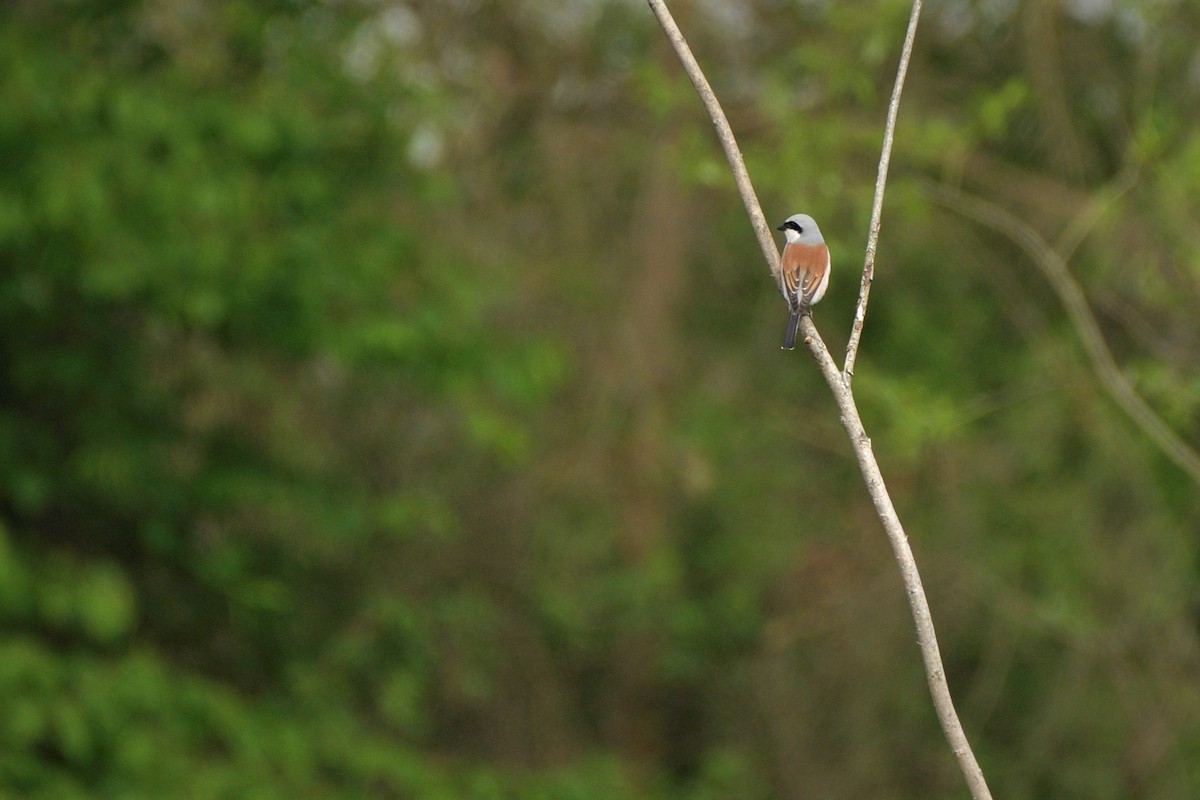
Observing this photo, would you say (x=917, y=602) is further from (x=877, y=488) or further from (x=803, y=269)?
(x=803, y=269)

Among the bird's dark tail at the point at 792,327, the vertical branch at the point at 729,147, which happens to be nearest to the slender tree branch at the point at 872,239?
the vertical branch at the point at 729,147

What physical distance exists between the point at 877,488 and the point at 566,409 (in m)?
8.57

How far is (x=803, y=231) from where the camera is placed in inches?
138

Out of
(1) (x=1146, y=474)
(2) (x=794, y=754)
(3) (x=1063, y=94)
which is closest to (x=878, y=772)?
(2) (x=794, y=754)

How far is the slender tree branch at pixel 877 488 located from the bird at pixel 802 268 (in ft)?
1.37

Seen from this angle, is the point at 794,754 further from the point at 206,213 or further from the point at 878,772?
the point at 206,213

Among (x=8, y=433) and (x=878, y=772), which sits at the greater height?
(x=8, y=433)

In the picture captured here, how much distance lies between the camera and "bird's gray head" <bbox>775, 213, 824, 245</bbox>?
11.2 ft

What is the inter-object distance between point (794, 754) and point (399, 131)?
5.41 metres

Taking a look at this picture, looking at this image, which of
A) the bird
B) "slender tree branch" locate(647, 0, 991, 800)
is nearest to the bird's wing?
the bird

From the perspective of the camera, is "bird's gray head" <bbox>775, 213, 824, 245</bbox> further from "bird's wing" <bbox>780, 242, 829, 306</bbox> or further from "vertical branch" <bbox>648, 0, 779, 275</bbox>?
"vertical branch" <bbox>648, 0, 779, 275</bbox>

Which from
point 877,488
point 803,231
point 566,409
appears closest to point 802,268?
point 803,231

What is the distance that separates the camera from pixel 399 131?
774 cm

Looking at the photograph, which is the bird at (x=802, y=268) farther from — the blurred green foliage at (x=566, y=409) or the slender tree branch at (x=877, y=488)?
the blurred green foliage at (x=566, y=409)
